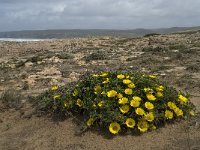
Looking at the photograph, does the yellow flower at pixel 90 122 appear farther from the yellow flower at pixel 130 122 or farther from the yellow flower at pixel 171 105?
the yellow flower at pixel 171 105

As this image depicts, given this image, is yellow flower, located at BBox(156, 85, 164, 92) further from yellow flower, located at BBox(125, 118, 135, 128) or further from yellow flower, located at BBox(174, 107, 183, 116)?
yellow flower, located at BBox(125, 118, 135, 128)

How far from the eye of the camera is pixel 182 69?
10133mm

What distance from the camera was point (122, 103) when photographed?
545cm

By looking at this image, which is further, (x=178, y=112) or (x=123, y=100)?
(x=178, y=112)

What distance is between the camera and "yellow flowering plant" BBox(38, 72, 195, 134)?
5.37 m

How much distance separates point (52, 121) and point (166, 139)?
1.74 metres

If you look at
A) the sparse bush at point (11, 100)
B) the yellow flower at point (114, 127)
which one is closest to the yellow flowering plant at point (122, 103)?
the yellow flower at point (114, 127)

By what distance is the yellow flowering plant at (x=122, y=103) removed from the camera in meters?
5.37

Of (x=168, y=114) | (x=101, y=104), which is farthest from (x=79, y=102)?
(x=168, y=114)

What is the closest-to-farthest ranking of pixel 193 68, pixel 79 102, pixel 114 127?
pixel 114 127 < pixel 79 102 < pixel 193 68

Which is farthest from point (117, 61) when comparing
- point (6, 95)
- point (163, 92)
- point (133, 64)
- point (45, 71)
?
point (163, 92)

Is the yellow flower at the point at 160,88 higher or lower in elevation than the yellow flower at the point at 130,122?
higher

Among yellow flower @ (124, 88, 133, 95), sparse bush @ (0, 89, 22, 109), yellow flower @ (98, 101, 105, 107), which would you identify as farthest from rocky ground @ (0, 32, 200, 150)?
yellow flower @ (124, 88, 133, 95)

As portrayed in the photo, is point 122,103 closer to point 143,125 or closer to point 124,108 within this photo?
point 124,108
